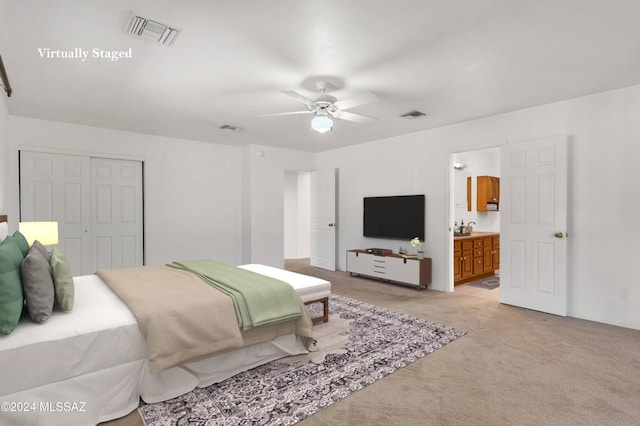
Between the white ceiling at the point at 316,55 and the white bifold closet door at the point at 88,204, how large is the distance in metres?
0.80

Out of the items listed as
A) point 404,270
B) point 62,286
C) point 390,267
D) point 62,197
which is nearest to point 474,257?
point 404,270

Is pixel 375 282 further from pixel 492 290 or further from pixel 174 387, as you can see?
pixel 174 387

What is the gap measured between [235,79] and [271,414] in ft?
9.19

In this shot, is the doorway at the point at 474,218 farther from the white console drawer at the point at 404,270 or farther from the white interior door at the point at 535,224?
the white interior door at the point at 535,224

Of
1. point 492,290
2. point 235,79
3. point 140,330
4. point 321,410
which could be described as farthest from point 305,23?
point 492,290

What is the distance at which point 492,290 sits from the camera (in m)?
5.12

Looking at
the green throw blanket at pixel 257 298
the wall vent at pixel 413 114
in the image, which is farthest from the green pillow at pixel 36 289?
the wall vent at pixel 413 114

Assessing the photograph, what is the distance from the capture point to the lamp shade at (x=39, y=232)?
329cm

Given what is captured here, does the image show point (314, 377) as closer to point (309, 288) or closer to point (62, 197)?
point (309, 288)

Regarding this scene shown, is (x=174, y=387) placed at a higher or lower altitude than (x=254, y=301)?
lower

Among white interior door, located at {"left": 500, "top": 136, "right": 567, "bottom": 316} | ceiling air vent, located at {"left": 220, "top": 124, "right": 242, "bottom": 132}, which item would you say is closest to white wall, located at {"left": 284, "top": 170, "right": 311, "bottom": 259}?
ceiling air vent, located at {"left": 220, "top": 124, "right": 242, "bottom": 132}

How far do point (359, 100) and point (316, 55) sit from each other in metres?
0.64

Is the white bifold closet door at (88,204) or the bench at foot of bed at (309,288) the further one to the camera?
the white bifold closet door at (88,204)

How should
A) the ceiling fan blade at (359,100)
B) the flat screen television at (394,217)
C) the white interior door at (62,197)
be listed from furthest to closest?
the flat screen television at (394,217)
the white interior door at (62,197)
the ceiling fan blade at (359,100)
